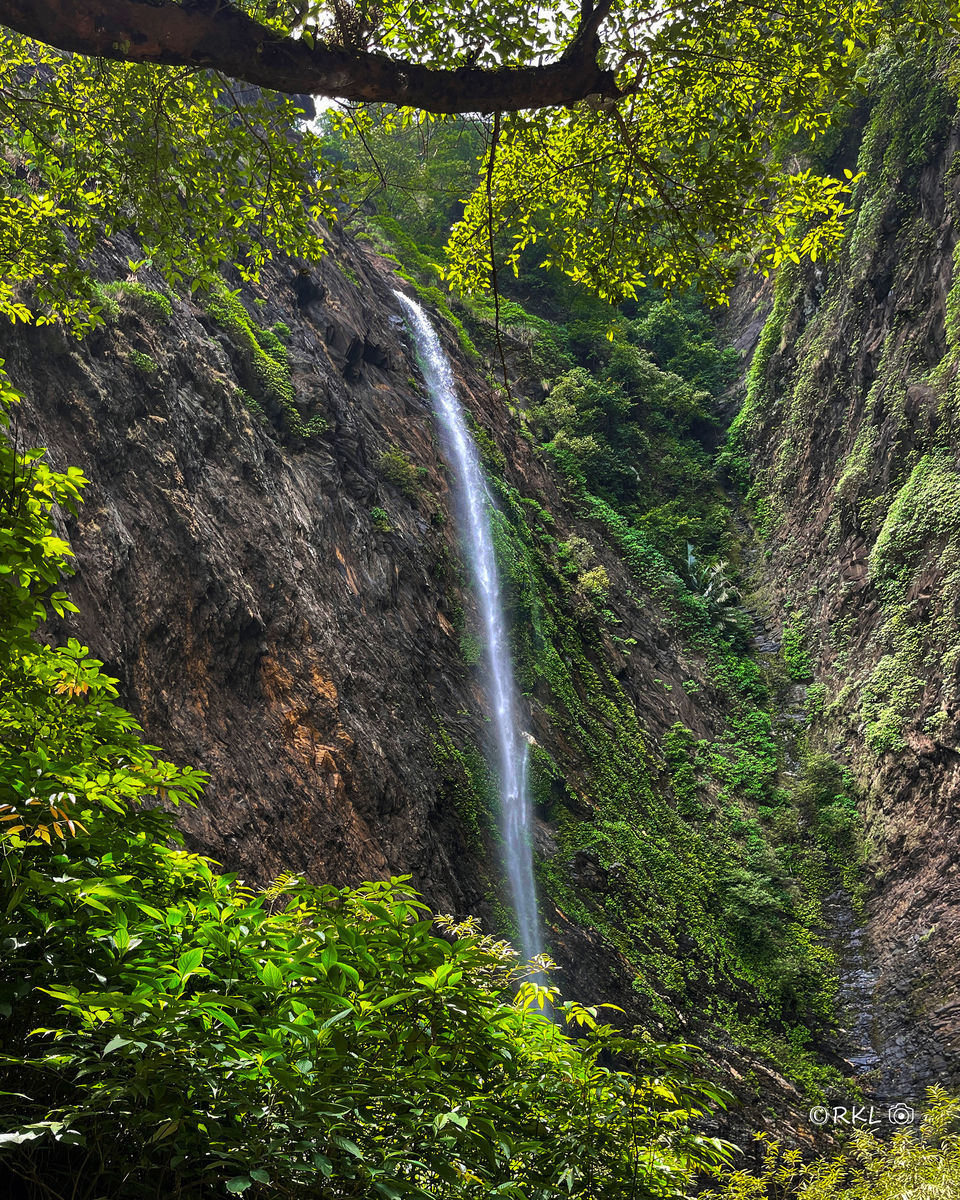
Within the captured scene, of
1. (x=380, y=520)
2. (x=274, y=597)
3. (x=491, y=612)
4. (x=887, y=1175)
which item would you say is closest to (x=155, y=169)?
(x=274, y=597)

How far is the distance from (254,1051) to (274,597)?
361 inches

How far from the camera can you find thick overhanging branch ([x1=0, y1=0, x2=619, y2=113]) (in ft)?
9.03

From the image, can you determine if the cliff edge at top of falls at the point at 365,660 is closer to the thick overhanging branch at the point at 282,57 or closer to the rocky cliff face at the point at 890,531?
the rocky cliff face at the point at 890,531

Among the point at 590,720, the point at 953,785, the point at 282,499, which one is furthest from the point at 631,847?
the point at 282,499

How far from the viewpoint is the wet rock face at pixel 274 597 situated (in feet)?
27.3

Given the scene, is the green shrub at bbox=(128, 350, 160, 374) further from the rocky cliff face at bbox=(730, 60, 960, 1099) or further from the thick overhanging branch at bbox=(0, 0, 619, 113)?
the rocky cliff face at bbox=(730, 60, 960, 1099)

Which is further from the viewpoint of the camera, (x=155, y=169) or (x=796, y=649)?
(x=796, y=649)

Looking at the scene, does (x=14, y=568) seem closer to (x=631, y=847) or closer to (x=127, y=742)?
(x=127, y=742)

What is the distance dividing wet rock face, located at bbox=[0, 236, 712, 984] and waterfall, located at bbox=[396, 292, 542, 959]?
51 cm

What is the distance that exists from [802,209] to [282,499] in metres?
8.48

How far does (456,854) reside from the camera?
1105 cm

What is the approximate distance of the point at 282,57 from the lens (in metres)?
3.01

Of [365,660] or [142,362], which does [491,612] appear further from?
[142,362]

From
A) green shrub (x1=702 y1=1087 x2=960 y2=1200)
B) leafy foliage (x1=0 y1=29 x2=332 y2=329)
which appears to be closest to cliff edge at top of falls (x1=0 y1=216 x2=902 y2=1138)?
leafy foliage (x1=0 y1=29 x2=332 y2=329)
